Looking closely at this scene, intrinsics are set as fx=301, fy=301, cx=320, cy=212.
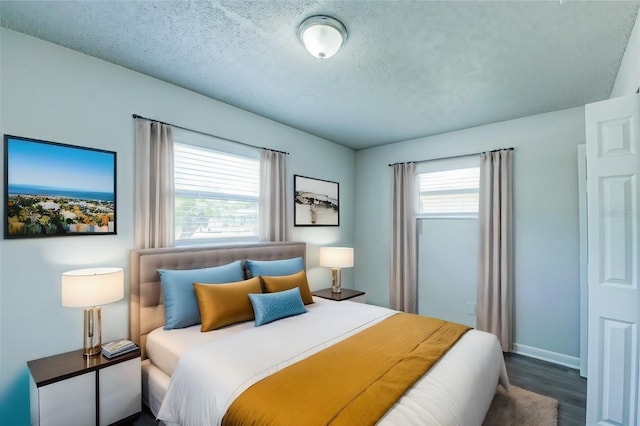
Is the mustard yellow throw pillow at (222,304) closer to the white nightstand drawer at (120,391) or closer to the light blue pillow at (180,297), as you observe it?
the light blue pillow at (180,297)

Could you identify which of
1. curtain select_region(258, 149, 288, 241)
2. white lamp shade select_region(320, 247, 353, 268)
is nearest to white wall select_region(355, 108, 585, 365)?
white lamp shade select_region(320, 247, 353, 268)

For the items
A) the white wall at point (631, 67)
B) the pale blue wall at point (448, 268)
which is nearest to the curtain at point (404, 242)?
the pale blue wall at point (448, 268)

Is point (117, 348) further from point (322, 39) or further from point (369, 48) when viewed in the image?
point (369, 48)

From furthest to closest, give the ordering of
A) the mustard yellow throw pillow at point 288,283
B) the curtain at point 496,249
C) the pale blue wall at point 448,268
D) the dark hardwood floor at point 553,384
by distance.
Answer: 1. the pale blue wall at point 448,268
2. the curtain at point 496,249
3. the mustard yellow throw pillow at point 288,283
4. the dark hardwood floor at point 553,384

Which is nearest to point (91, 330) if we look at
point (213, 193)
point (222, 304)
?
point (222, 304)

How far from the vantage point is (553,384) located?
112 inches

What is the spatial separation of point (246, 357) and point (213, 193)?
186cm

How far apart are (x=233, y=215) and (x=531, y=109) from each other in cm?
351

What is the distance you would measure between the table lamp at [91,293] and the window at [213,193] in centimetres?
89

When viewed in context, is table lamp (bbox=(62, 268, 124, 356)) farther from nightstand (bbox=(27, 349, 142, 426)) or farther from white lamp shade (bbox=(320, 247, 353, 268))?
white lamp shade (bbox=(320, 247, 353, 268))

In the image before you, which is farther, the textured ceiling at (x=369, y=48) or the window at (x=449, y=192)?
the window at (x=449, y=192)

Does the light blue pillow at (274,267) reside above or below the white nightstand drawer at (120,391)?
above

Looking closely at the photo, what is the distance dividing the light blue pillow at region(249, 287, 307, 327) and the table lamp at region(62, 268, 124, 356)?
1.01m

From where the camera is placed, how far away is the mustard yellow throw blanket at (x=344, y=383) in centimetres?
137
